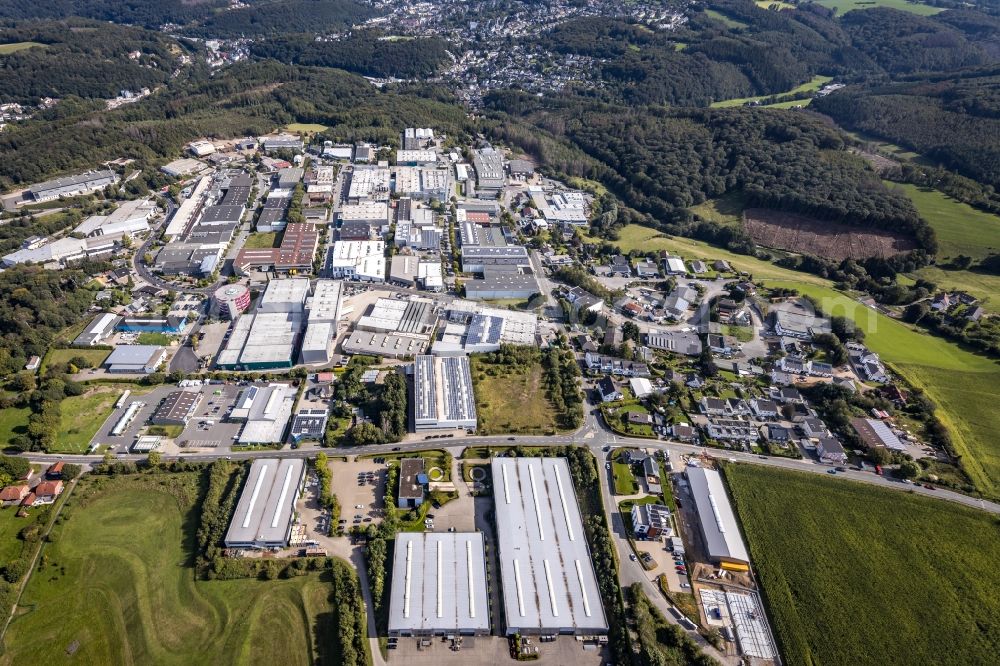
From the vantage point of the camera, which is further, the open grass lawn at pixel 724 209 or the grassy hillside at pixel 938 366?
the open grass lawn at pixel 724 209

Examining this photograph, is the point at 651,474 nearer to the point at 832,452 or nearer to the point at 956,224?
the point at 832,452

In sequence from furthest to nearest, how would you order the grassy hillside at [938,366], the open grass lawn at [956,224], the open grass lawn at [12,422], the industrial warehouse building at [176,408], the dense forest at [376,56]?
the dense forest at [376,56]
the open grass lawn at [956,224]
the grassy hillside at [938,366]
the industrial warehouse building at [176,408]
the open grass lawn at [12,422]

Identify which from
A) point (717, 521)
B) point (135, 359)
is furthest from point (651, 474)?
point (135, 359)

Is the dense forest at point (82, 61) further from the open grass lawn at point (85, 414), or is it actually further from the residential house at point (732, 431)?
the residential house at point (732, 431)

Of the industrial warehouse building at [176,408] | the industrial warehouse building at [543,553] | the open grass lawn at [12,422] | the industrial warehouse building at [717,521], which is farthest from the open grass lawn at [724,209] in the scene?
the open grass lawn at [12,422]

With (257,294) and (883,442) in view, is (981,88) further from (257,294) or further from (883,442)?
(257,294)

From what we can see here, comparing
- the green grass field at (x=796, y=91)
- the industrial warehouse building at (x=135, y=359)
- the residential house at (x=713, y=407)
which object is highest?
the green grass field at (x=796, y=91)
